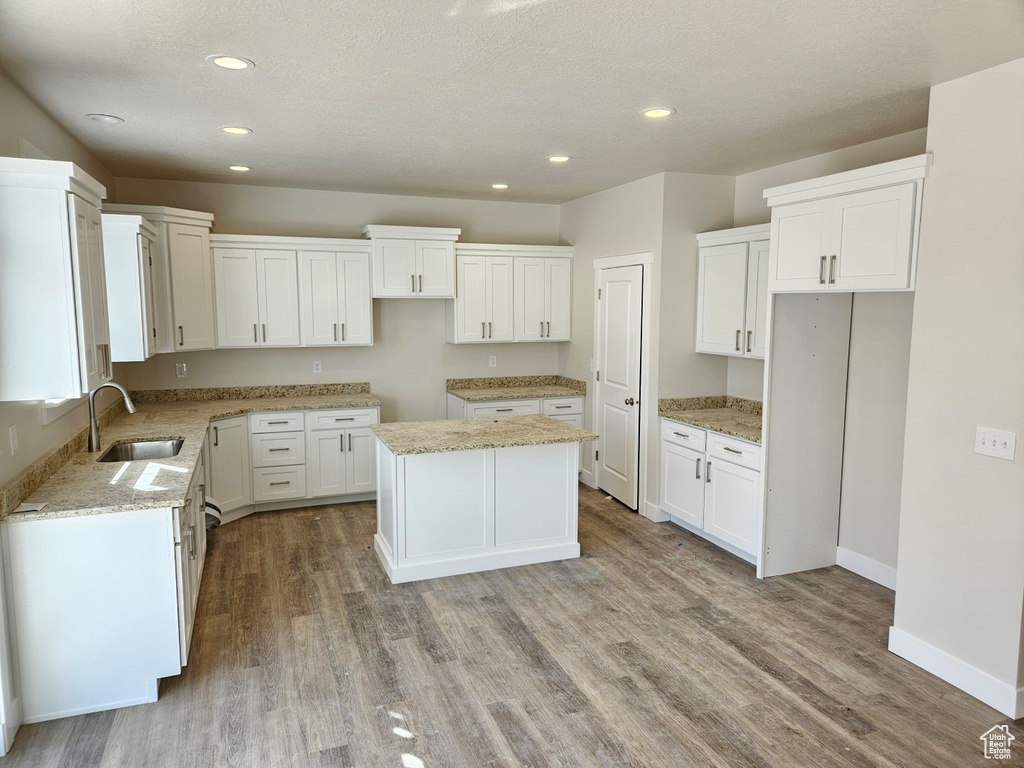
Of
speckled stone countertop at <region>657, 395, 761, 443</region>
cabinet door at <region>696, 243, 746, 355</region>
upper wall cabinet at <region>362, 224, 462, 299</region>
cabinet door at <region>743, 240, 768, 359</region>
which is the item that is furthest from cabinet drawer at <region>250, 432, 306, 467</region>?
cabinet door at <region>743, 240, 768, 359</region>

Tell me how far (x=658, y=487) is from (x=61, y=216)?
4.06 m

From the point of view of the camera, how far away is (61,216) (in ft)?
8.01

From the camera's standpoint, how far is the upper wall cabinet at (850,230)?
9.77 feet

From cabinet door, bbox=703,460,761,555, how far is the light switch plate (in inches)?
54.2

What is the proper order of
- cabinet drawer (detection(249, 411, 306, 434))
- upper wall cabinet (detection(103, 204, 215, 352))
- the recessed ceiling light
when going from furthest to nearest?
cabinet drawer (detection(249, 411, 306, 434)) < upper wall cabinet (detection(103, 204, 215, 352)) < the recessed ceiling light

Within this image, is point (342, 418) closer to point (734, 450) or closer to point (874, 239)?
point (734, 450)

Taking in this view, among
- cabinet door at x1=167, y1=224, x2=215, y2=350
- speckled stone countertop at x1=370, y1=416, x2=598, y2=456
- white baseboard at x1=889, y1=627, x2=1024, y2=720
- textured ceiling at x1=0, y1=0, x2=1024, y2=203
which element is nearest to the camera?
textured ceiling at x1=0, y1=0, x2=1024, y2=203

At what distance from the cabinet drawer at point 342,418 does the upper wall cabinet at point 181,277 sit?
0.98 meters

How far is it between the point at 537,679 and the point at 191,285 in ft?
12.4

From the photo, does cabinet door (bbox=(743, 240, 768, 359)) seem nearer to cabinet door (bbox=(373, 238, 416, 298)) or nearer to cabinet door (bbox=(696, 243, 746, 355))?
cabinet door (bbox=(696, 243, 746, 355))

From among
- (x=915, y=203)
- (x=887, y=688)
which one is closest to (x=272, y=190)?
(x=915, y=203)

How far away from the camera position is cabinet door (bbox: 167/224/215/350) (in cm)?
473

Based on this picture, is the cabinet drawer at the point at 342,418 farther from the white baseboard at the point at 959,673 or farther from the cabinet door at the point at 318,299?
the white baseboard at the point at 959,673

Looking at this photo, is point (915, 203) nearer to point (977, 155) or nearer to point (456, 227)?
point (977, 155)
